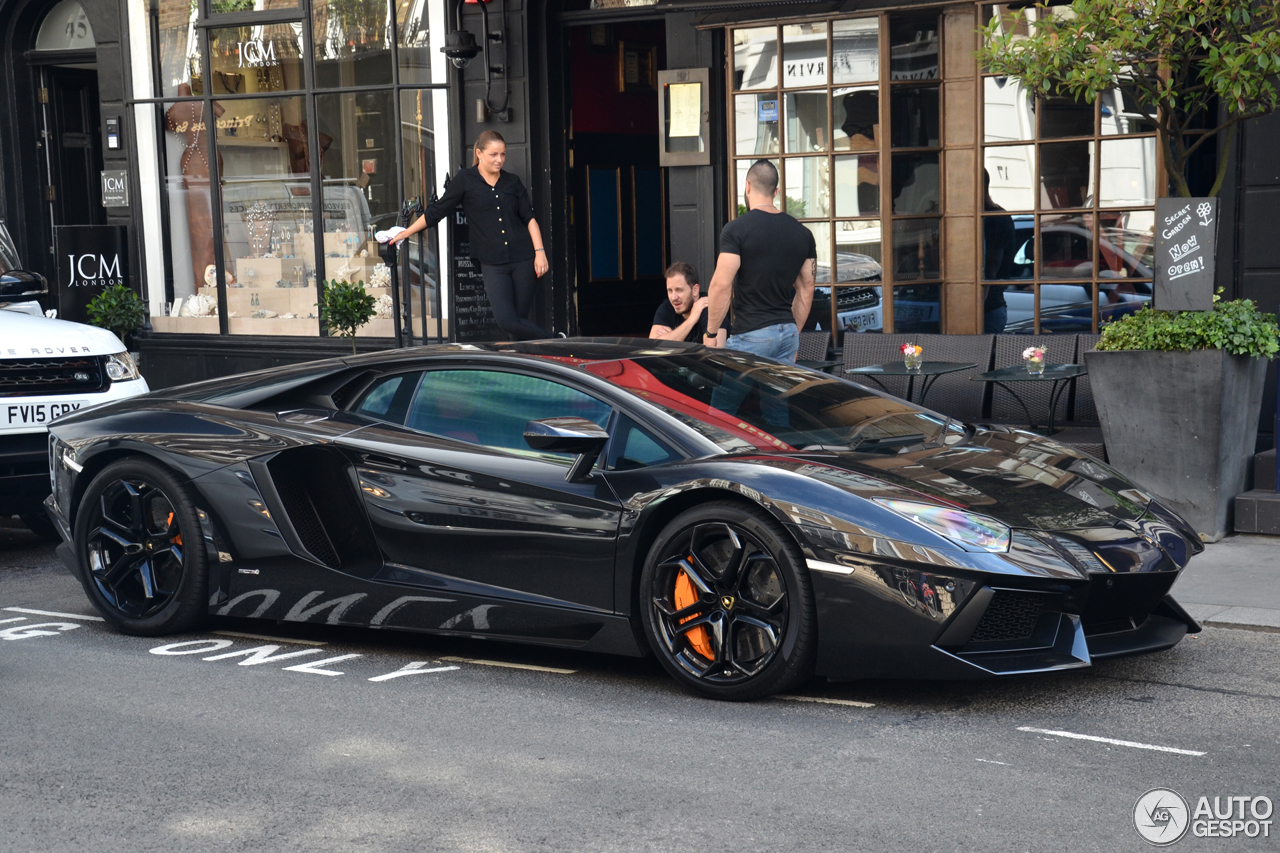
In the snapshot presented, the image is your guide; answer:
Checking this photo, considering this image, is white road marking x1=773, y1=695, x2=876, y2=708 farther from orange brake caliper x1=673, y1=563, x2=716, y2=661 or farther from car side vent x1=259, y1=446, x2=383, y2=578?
car side vent x1=259, y1=446, x2=383, y2=578

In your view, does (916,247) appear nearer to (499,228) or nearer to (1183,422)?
(499,228)


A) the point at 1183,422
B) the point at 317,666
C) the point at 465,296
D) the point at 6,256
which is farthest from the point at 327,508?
the point at 465,296

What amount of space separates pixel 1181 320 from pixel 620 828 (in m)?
5.24

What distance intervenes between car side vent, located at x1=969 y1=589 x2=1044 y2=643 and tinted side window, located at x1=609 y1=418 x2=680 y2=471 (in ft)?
3.91

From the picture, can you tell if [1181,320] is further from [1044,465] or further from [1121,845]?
[1121,845]

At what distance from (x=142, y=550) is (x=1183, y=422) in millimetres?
5213

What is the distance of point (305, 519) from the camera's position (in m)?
5.92

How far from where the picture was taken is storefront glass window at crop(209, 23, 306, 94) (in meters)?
13.3

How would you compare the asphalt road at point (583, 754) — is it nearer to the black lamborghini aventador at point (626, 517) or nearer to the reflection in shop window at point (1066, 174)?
the black lamborghini aventador at point (626, 517)

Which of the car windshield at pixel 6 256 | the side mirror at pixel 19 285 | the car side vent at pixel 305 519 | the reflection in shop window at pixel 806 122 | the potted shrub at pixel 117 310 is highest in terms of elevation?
the reflection in shop window at pixel 806 122

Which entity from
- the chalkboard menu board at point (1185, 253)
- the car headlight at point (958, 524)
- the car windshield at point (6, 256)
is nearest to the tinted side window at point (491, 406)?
the car headlight at point (958, 524)

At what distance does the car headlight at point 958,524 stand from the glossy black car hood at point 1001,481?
0.05 metres

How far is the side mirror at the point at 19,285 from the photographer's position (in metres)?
9.39

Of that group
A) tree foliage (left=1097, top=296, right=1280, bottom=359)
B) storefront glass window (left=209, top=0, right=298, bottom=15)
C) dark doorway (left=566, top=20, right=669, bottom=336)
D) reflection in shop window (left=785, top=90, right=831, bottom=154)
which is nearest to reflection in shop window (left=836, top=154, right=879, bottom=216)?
reflection in shop window (left=785, top=90, right=831, bottom=154)
